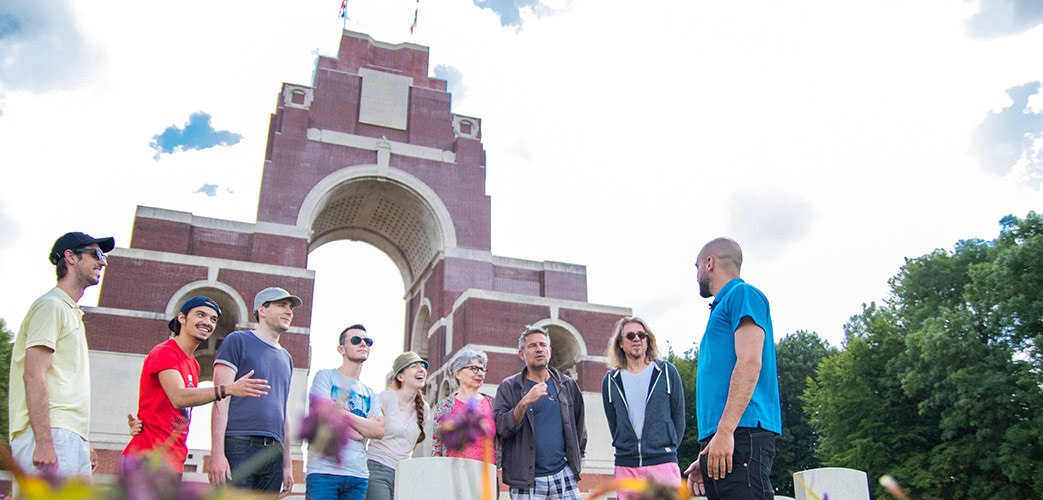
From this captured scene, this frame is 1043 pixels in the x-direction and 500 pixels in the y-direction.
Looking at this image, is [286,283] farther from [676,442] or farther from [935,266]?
[935,266]

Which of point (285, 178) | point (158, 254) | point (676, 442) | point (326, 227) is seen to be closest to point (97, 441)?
point (158, 254)

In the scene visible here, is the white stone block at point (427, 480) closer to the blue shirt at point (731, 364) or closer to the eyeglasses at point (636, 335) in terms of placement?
the blue shirt at point (731, 364)

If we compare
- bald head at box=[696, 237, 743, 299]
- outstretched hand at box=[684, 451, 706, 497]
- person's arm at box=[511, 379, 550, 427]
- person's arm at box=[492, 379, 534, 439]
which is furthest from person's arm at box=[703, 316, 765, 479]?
person's arm at box=[492, 379, 534, 439]

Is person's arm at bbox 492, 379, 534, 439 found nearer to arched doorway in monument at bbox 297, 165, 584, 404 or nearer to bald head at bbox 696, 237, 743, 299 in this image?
bald head at bbox 696, 237, 743, 299

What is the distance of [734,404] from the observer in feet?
10.6

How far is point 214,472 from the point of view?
13.4 feet

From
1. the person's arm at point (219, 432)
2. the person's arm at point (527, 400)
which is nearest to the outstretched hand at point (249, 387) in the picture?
the person's arm at point (219, 432)

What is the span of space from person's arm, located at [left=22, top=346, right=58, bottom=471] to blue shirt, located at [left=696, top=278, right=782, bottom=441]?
10.1ft

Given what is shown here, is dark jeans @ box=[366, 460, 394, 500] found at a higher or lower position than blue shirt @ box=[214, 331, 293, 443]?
lower

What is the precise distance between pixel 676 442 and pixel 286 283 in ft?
60.5

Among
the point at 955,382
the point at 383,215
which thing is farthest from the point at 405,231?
the point at 955,382

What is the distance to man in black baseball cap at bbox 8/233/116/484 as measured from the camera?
3.64 m

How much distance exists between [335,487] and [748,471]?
9.01ft

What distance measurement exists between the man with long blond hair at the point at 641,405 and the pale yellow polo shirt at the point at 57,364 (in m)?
3.12
